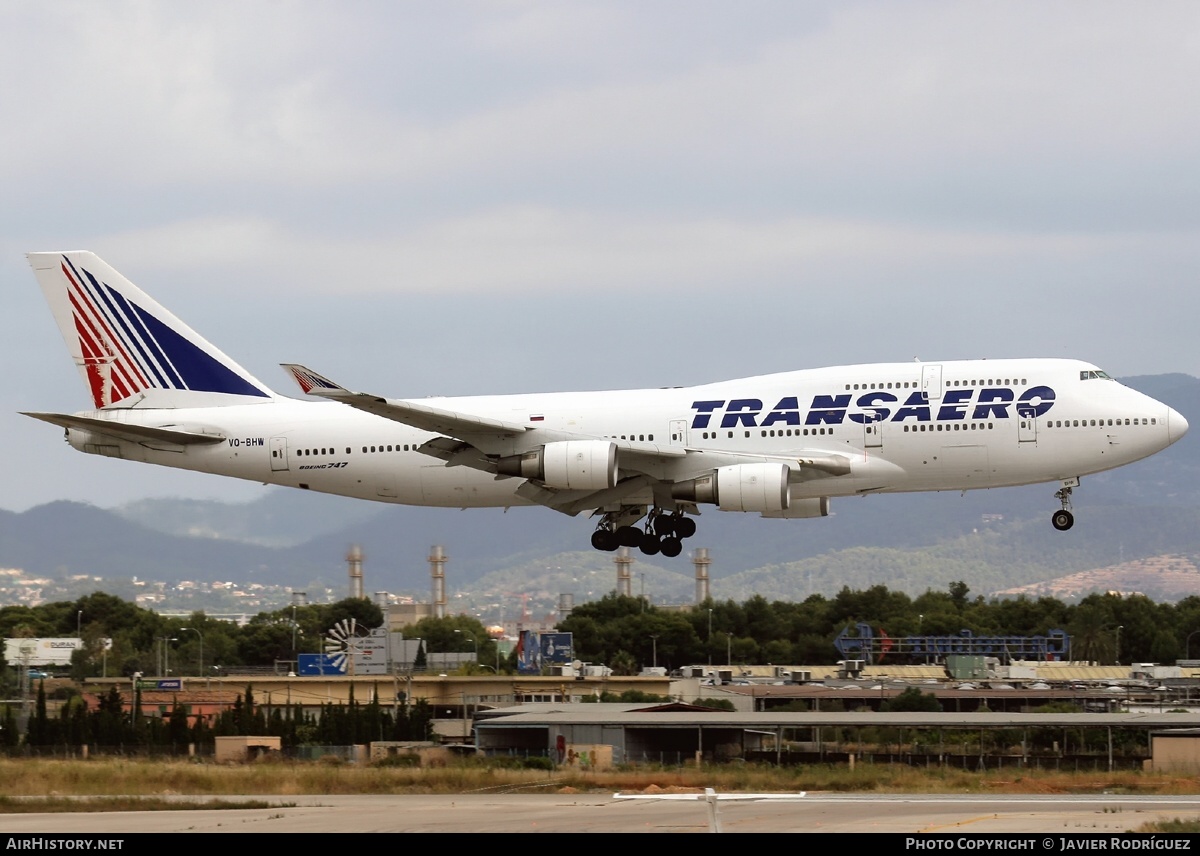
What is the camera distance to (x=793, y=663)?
13275 centimetres

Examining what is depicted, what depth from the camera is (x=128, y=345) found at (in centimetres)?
5588

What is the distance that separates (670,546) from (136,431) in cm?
1713

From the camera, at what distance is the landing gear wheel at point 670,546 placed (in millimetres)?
52062

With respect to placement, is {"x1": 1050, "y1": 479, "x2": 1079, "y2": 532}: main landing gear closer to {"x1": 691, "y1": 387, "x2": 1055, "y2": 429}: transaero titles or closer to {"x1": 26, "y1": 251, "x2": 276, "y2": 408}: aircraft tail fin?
{"x1": 691, "y1": 387, "x2": 1055, "y2": 429}: transaero titles

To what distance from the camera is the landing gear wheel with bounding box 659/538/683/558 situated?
52062mm

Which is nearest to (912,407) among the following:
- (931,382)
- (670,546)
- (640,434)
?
(931,382)

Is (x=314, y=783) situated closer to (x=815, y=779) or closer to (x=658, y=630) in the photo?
(x=815, y=779)

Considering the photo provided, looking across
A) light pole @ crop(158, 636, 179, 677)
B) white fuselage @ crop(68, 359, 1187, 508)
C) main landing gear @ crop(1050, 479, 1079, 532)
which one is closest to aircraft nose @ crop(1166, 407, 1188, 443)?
white fuselage @ crop(68, 359, 1187, 508)

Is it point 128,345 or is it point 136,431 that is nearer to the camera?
point 136,431

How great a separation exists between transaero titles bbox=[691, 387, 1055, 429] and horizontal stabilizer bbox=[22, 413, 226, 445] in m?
17.8

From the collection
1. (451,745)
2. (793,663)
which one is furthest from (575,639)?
(451,745)

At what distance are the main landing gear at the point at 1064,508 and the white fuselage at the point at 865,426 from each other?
609 millimetres

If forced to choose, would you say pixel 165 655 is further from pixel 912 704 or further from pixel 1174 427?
pixel 1174 427

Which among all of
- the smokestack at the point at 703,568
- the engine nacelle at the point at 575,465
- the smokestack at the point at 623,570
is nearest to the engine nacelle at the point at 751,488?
the engine nacelle at the point at 575,465
